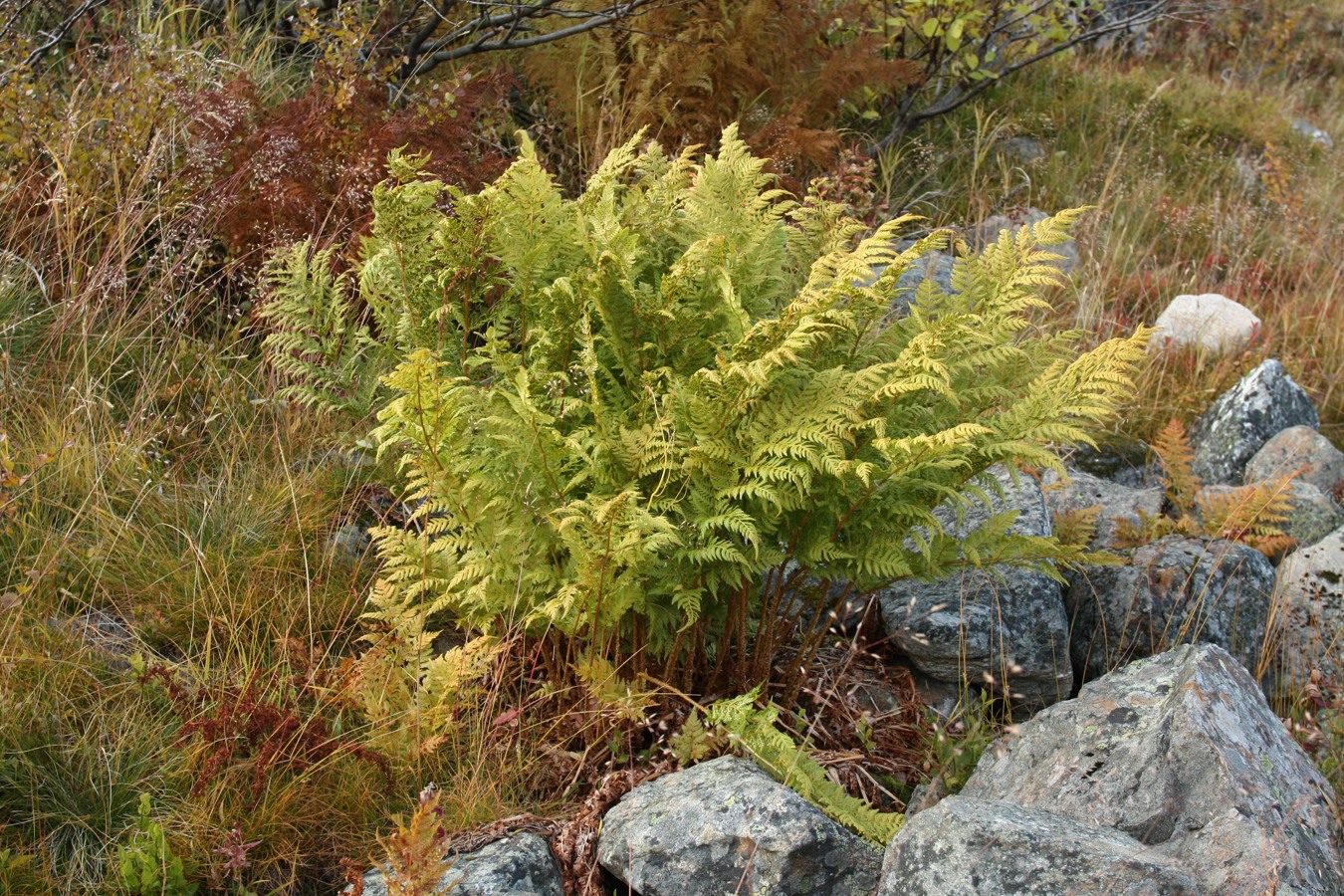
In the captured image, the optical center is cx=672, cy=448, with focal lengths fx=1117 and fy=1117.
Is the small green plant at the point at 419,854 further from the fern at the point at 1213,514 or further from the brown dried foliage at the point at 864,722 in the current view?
the fern at the point at 1213,514

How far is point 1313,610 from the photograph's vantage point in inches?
148

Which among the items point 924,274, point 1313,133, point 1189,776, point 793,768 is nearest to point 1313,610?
point 1189,776

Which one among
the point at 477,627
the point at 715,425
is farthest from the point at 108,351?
the point at 715,425

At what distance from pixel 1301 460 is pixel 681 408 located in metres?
3.52

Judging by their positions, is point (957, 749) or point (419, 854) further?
point (957, 749)

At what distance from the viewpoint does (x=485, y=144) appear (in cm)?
476

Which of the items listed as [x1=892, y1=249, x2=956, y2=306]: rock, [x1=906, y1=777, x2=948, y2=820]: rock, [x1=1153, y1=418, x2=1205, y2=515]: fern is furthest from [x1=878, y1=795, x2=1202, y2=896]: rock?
[x1=892, y1=249, x2=956, y2=306]: rock

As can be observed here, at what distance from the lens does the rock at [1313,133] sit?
8977 millimetres

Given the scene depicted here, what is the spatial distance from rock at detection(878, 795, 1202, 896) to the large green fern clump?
66 centimetres

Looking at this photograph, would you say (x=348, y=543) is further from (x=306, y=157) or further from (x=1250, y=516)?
(x=1250, y=516)

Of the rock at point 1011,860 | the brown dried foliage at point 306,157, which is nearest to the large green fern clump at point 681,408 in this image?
the rock at point 1011,860

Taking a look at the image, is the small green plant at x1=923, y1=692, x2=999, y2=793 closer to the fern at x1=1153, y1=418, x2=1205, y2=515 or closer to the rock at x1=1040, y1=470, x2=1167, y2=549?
the rock at x1=1040, y1=470, x2=1167, y2=549

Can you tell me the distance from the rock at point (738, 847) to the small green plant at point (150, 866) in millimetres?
853

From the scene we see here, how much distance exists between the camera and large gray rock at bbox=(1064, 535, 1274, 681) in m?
3.50
